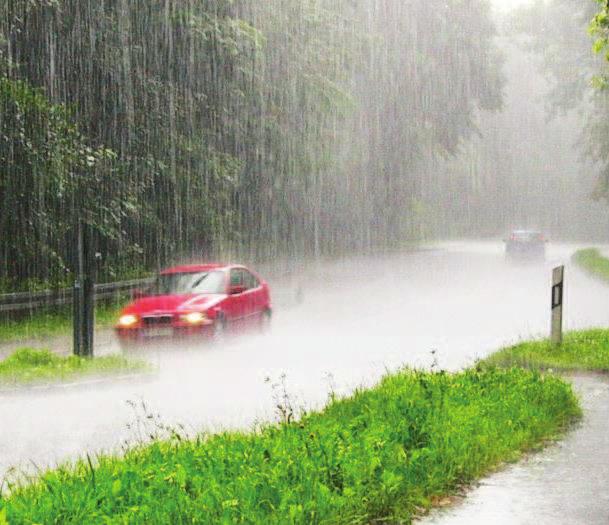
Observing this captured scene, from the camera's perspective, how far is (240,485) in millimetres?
5453

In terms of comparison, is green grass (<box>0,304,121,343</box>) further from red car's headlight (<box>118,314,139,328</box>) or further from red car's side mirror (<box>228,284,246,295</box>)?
red car's side mirror (<box>228,284,246,295</box>)

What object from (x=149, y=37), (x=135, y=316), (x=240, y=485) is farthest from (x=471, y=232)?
(x=240, y=485)

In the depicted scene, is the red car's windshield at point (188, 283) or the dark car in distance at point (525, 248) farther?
the dark car in distance at point (525, 248)

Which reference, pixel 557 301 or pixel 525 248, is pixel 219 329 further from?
pixel 525 248

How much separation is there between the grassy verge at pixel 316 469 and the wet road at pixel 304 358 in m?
1.48

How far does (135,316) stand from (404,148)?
4307 cm

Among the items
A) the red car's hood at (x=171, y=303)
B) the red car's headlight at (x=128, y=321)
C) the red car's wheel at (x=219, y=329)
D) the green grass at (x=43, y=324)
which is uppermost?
the red car's hood at (x=171, y=303)

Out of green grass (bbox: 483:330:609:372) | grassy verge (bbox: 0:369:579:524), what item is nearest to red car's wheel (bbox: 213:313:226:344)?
green grass (bbox: 483:330:609:372)

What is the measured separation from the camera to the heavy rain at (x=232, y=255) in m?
8.75

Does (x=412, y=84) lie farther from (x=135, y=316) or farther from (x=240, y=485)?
(x=240, y=485)

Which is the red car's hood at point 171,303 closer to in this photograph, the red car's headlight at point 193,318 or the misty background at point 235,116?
the red car's headlight at point 193,318

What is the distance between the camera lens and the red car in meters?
15.2

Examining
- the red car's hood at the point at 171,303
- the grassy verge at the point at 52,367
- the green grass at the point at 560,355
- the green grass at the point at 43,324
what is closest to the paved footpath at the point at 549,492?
the green grass at the point at 560,355

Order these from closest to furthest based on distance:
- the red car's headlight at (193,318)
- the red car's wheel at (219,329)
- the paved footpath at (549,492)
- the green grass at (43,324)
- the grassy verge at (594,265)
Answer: the paved footpath at (549,492) → the red car's headlight at (193,318) → the red car's wheel at (219,329) → the green grass at (43,324) → the grassy verge at (594,265)
